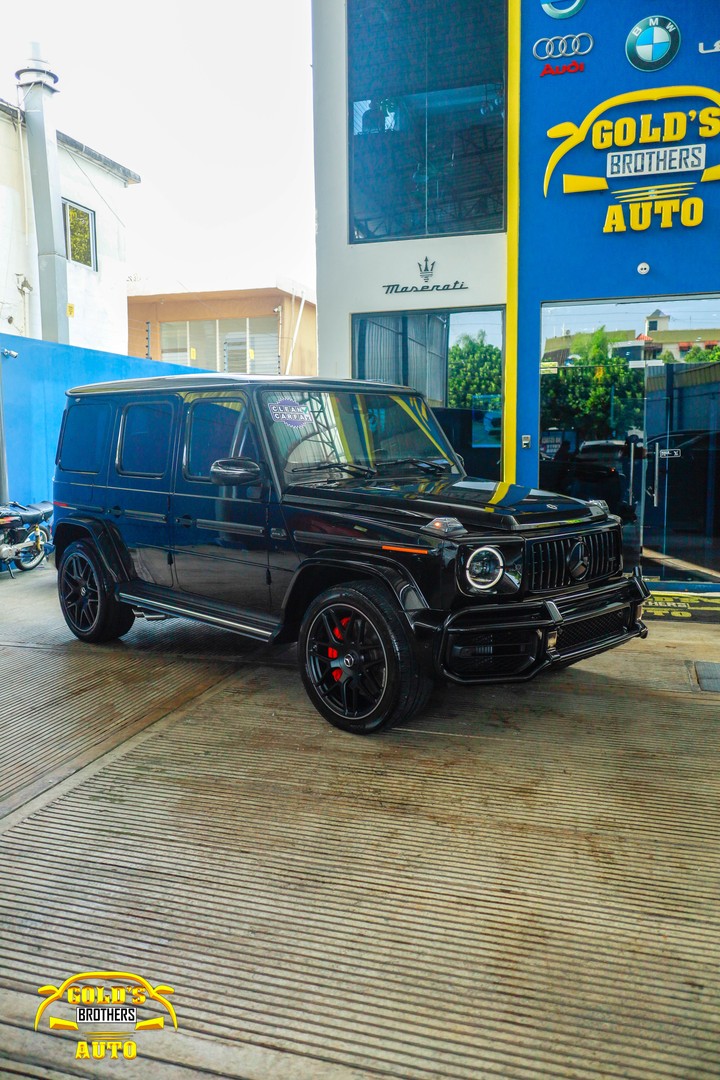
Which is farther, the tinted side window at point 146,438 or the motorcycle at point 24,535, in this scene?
the motorcycle at point 24,535

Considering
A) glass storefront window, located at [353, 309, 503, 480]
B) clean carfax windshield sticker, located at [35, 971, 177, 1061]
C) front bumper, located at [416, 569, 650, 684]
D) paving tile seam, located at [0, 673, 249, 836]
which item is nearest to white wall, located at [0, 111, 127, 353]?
glass storefront window, located at [353, 309, 503, 480]

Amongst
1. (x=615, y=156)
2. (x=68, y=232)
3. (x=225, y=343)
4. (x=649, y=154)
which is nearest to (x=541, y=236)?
(x=615, y=156)

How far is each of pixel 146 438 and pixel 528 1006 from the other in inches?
183

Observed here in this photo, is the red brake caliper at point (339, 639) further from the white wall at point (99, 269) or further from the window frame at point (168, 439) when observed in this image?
the white wall at point (99, 269)

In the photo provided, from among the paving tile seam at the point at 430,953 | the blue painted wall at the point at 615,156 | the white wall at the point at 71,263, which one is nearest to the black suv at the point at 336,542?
the paving tile seam at the point at 430,953

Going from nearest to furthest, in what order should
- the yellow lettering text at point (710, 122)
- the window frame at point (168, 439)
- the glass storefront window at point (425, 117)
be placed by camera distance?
the window frame at point (168, 439) → the yellow lettering text at point (710, 122) → the glass storefront window at point (425, 117)

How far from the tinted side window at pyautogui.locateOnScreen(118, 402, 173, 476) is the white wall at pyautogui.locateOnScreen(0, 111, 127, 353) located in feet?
41.4

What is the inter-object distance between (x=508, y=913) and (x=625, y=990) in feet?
1.69

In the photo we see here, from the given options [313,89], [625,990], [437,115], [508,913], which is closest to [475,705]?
[508,913]

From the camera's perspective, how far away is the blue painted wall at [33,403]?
11008mm

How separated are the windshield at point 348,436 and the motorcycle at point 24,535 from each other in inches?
203

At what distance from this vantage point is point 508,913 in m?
3.04

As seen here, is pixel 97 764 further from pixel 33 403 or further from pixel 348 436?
pixel 33 403

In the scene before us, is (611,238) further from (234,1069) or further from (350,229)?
(234,1069)
